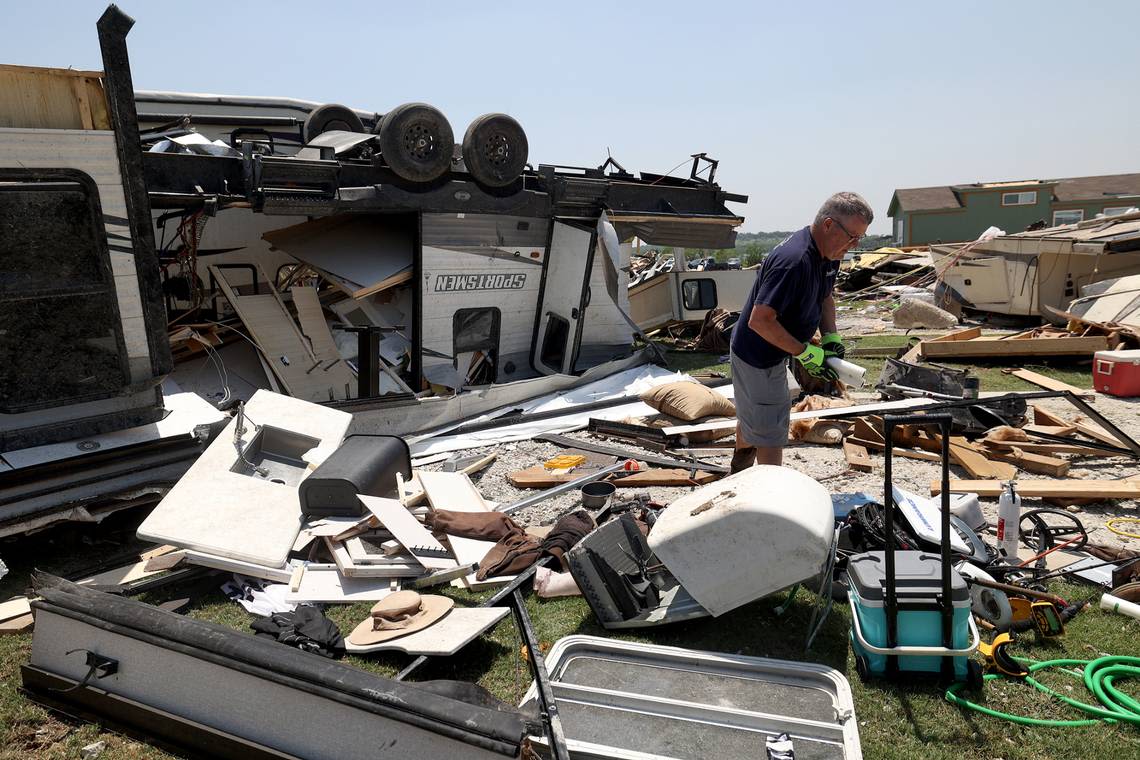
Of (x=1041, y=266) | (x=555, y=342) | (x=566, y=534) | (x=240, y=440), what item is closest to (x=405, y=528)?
(x=566, y=534)

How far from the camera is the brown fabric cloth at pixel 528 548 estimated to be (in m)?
4.73

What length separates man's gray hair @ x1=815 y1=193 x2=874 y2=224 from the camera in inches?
175

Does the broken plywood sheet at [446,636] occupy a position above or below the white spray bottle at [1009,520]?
below

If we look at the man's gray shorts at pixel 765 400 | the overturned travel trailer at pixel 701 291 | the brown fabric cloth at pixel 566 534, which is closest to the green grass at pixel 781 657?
the brown fabric cloth at pixel 566 534

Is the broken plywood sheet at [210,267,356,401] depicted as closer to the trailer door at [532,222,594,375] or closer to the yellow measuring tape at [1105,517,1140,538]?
the trailer door at [532,222,594,375]

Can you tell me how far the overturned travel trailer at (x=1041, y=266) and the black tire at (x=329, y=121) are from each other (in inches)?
449

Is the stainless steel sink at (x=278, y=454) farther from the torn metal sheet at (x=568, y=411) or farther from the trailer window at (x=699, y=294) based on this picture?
the trailer window at (x=699, y=294)

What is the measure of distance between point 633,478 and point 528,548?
1815 mm

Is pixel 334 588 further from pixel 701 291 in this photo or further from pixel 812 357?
pixel 701 291

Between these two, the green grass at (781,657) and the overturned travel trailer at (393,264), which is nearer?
the green grass at (781,657)

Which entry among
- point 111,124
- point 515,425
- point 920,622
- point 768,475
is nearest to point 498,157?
point 515,425

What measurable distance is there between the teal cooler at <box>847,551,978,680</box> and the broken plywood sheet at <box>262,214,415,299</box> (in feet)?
20.1

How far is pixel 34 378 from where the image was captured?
208 inches

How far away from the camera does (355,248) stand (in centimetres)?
881
